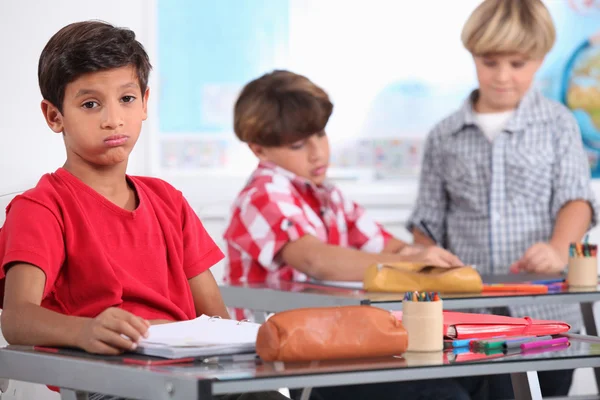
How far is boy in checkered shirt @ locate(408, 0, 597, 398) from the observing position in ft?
8.38

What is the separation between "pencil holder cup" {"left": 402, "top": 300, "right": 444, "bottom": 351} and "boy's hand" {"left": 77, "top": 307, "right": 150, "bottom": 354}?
30 cm

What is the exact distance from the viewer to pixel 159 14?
11.2ft

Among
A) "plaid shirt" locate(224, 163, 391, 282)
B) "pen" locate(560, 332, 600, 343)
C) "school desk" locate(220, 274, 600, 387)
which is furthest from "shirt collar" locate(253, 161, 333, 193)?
"pen" locate(560, 332, 600, 343)

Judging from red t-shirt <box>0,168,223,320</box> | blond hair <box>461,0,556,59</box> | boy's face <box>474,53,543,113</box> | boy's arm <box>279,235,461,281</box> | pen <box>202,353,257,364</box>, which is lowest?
boy's arm <box>279,235,461,281</box>

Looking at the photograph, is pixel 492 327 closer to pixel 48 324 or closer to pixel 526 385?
pixel 526 385

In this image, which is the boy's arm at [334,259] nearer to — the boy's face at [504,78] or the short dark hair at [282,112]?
the short dark hair at [282,112]

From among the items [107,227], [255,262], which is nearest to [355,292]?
[255,262]

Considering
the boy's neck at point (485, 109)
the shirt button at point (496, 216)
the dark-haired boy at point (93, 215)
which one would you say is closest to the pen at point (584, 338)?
the dark-haired boy at point (93, 215)

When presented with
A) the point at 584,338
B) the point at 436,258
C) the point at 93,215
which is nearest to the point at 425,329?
the point at 584,338

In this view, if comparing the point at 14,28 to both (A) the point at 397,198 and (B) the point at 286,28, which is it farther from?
(A) the point at 397,198

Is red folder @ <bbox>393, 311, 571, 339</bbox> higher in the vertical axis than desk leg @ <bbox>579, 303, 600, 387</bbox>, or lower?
higher

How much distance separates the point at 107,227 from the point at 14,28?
76 cm

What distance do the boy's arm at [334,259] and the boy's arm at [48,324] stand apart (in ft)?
3.03

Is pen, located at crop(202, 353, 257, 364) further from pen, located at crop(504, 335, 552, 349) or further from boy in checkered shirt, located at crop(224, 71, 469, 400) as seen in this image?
boy in checkered shirt, located at crop(224, 71, 469, 400)
